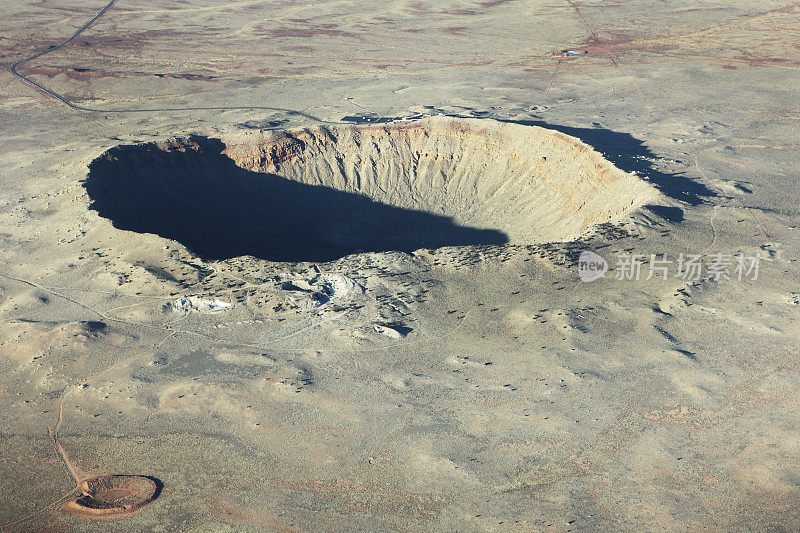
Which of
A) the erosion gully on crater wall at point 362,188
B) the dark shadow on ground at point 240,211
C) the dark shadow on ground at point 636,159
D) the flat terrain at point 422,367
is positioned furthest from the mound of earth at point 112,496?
the dark shadow on ground at point 636,159

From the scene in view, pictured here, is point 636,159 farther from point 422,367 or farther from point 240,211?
point 240,211

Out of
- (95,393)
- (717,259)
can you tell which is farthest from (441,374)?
(717,259)

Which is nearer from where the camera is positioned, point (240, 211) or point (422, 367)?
point (422, 367)

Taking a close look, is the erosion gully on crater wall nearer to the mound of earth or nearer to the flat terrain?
the flat terrain

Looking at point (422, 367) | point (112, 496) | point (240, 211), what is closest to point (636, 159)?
point (422, 367)

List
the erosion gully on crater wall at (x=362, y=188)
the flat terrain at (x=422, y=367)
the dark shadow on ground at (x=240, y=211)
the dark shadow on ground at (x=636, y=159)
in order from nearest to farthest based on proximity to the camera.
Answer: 1. the flat terrain at (x=422, y=367)
2. the dark shadow on ground at (x=636, y=159)
3. the dark shadow on ground at (x=240, y=211)
4. the erosion gully on crater wall at (x=362, y=188)

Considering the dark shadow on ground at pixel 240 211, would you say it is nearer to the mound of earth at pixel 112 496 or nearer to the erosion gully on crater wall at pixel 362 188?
the erosion gully on crater wall at pixel 362 188
